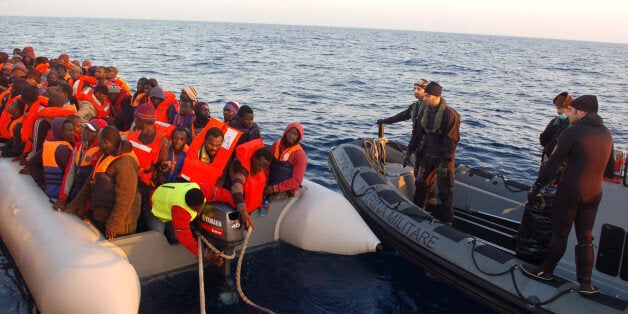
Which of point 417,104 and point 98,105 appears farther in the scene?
point 98,105

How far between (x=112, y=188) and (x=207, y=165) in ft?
3.13

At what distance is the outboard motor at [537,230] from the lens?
4.76 m

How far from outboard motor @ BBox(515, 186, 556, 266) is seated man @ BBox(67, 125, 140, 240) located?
4.02m

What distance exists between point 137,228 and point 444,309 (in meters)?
3.44

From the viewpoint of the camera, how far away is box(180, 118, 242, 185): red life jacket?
15.8ft

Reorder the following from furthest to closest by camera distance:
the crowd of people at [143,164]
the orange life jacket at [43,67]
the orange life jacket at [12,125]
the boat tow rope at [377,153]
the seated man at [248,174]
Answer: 1. the orange life jacket at [43,67]
2. the boat tow rope at [377,153]
3. the orange life jacket at [12,125]
4. the seated man at [248,174]
5. the crowd of people at [143,164]

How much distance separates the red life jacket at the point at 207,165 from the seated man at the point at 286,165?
1.81 feet

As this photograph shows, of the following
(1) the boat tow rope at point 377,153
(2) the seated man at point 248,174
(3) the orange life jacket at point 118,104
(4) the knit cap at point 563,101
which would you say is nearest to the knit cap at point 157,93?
(3) the orange life jacket at point 118,104

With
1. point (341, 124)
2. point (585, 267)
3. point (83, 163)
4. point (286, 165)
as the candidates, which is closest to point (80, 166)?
point (83, 163)

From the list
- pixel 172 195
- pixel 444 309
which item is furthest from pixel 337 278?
pixel 172 195

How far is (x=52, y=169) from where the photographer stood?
4.91 meters

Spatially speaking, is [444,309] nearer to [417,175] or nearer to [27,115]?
[417,175]

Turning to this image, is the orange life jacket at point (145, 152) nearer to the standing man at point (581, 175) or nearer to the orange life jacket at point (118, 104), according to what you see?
the orange life jacket at point (118, 104)

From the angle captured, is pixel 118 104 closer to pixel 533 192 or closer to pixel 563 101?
pixel 533 192
